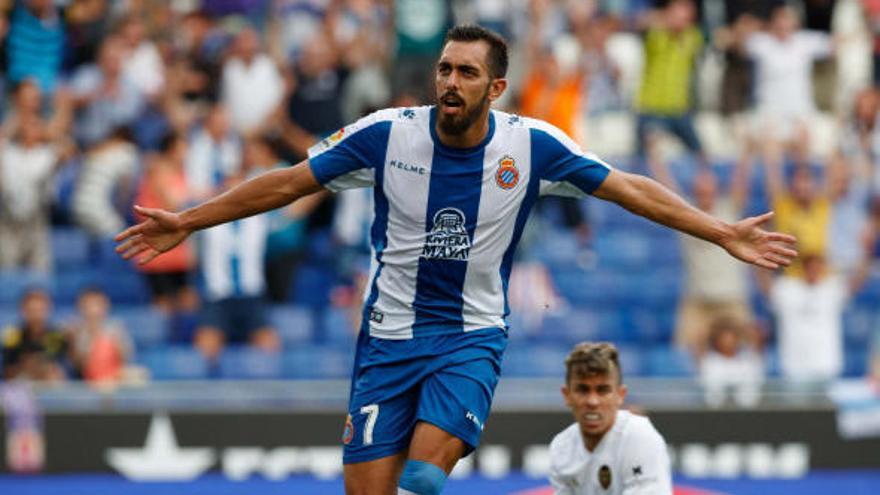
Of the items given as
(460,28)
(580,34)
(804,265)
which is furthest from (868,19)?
(460,28)

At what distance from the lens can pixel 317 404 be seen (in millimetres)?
12359

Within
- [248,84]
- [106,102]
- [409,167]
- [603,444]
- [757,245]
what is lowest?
[603,444]

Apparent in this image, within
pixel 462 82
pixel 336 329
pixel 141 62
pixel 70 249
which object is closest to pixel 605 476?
pixel 462 82

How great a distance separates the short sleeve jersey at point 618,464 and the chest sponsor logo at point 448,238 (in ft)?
4.09

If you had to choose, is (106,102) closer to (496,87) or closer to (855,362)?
(855,362)

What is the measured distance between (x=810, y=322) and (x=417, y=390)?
7765 mm

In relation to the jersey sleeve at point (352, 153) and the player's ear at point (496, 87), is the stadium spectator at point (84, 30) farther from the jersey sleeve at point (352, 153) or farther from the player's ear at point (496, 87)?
the player's ear at point (496, 87)

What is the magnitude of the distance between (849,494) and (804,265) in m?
2.69

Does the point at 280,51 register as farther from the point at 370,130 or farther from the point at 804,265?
the point at 370,130

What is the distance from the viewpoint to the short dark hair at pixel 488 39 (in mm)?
7102

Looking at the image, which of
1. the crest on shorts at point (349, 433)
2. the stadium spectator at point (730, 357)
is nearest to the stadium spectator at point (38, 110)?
the stadium spectator at point (730, 357)

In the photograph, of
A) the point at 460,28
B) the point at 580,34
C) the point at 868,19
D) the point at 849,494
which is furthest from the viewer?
the point at 868,19

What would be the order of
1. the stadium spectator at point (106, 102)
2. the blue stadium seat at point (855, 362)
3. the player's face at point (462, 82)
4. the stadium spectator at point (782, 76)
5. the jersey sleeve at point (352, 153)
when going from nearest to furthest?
the player's face at point (462, 82)
the jersey sleeve at point (352, 153)
the blue stadium seat at point (855, 362)
the stadium spectator at point (106, 102)
the stadium spectator at point (782, 76)

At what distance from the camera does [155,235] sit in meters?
7.26
